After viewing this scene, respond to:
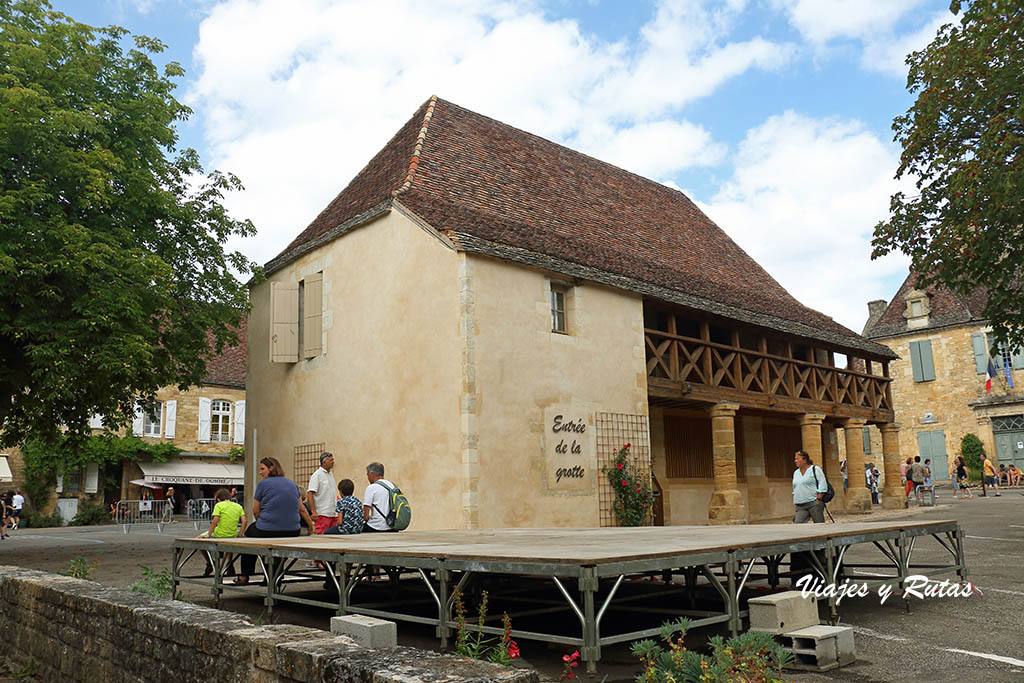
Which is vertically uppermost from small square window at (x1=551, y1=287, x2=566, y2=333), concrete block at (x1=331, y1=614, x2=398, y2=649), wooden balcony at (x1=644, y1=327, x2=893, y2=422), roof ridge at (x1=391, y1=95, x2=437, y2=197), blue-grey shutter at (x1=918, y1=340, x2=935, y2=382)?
roof ridge at (x1=391, y1=95, x2=437, y2=197)

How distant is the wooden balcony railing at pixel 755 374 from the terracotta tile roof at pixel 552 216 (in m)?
0.76

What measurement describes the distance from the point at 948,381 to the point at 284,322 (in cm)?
2796

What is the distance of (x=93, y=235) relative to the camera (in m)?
12.6

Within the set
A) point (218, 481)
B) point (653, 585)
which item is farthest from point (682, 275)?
point (218, 481)

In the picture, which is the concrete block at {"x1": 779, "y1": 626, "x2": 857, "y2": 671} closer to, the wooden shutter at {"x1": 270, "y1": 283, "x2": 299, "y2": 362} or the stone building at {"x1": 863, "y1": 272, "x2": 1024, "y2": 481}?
the wooden shutter at {"x1": 270, "y1": 283, "x2": 299, "y2": 362}

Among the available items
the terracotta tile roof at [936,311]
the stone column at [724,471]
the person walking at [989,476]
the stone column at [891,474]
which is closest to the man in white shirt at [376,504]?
the stone column at [724,471]

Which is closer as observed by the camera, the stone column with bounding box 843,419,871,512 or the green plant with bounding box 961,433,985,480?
the stone column with bounding box 843,419,871,512

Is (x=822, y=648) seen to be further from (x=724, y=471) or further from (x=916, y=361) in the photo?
(x=916, y=361)

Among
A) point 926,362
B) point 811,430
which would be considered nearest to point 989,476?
point 926,362

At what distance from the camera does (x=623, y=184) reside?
821 inches

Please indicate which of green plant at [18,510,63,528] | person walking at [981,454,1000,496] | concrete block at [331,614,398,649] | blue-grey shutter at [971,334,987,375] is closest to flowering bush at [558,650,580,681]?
concrete block at [331,614,398,649]

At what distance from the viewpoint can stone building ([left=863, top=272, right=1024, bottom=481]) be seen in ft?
105

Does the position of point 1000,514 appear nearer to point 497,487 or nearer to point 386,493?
point 497,487

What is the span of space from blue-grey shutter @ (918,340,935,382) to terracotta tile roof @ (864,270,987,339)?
2.26 ft
